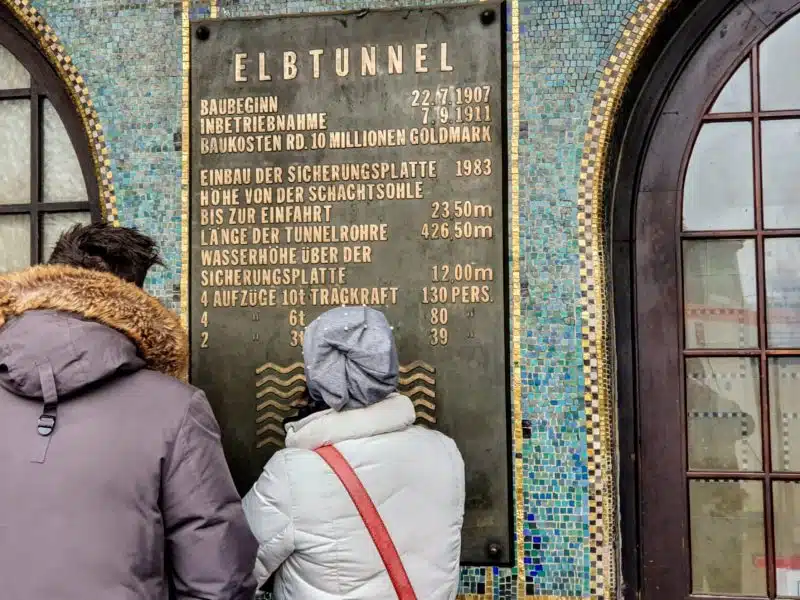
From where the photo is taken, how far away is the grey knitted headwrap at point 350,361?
2043 mm

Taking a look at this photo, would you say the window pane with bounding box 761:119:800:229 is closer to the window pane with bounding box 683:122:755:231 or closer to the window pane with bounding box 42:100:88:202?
the window pane with bounding box 683:122:755:231

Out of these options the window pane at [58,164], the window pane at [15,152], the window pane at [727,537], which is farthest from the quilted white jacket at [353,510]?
the window pane at [15,152]

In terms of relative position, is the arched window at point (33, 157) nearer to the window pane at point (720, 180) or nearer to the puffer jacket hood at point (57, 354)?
the puffer jacket hood at point (57, 354)

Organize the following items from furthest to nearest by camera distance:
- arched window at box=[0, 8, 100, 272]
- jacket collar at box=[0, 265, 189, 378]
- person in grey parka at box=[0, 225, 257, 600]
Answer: arched window at box=[0, 8, 100, 272]
jacket collar at box=[0, 265, 189, 378]
person in grey parka at box=[0, 225, 257, 600]

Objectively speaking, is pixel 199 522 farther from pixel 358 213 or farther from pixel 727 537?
pixel 727 537

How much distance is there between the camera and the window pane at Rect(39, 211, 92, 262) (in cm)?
314

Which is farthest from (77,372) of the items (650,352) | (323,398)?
(650,352)

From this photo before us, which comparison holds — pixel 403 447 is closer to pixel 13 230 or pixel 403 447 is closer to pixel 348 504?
pixel 348 504

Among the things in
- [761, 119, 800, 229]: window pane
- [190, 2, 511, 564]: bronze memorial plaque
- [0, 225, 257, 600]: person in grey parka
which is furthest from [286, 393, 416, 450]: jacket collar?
[761, 119, 800, 229]: window pane

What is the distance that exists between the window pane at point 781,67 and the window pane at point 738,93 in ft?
0.14

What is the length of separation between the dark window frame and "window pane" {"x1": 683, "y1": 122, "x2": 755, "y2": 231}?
0.04 metres

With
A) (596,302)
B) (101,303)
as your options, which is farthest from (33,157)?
(596,302)

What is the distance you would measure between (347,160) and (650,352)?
113 cm

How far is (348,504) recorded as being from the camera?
1.97m
